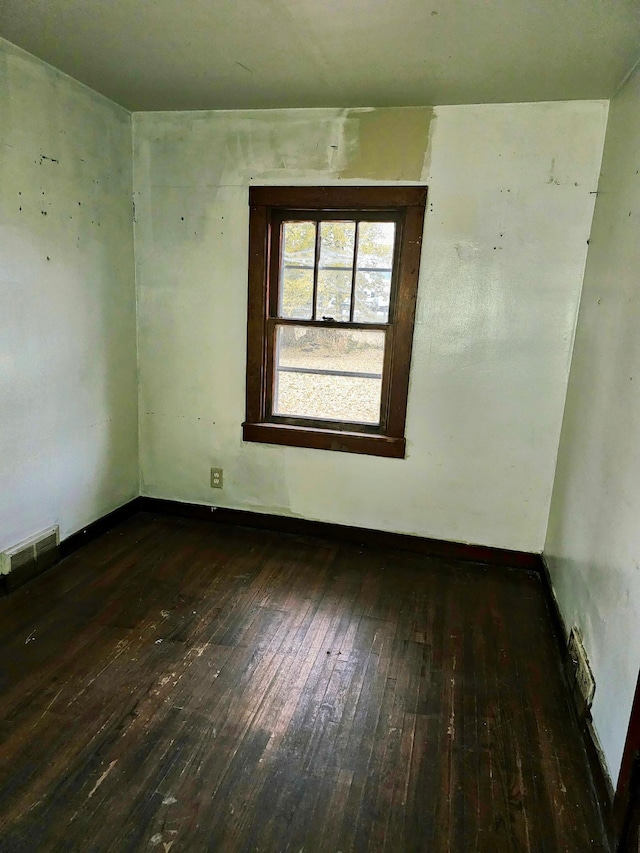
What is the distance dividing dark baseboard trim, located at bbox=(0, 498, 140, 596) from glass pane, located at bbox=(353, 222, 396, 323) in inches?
76.8

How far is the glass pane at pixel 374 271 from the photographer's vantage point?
9.73 feet

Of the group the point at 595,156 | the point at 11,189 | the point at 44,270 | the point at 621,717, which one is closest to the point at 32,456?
the point at 44,270

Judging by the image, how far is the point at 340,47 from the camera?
6.97ft

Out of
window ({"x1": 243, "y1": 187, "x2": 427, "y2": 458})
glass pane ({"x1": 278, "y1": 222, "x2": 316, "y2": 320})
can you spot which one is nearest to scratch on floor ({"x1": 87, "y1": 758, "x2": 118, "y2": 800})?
window ({"x1": 243, "y1": 187, "x2": 427, "y2": 458})

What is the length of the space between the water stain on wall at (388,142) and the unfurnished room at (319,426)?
16 mm

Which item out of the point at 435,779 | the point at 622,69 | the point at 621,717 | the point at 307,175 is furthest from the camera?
the point at 307,175

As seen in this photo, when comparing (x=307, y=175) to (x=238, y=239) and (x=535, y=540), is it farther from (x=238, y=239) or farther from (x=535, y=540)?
(x=535, y=540)

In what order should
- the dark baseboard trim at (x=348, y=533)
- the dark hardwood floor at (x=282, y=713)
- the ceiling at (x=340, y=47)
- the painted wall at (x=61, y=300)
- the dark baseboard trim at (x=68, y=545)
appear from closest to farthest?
the dark hardwood floor at (x=282, y=713), the ceiling at (x=340, y=47), the painted wall at (x=61, y=300), the dark baseboard trim at (x=68, y=545), the dark baseboard trim at (x=348, y=533)

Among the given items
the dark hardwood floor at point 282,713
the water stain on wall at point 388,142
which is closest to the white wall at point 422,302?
the water stain on wall at point 388,142

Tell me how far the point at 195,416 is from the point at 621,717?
8.83 feet

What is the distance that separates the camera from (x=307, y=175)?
2951mm

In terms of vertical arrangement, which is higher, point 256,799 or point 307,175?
point 307,175

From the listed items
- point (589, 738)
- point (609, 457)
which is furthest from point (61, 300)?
point (589, 738)

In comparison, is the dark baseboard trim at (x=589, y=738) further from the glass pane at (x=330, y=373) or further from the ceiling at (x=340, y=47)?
the ceiling at (x=340, y=47)
